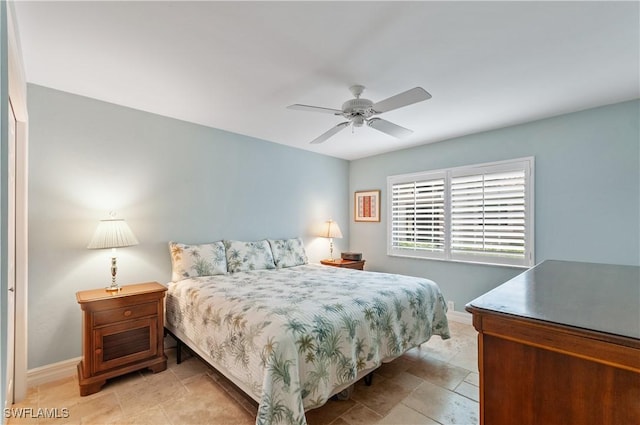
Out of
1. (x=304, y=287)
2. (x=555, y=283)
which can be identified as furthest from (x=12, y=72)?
(x=555, y=283)

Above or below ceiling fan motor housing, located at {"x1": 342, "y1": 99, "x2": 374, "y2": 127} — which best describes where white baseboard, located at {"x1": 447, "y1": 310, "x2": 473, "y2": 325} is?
below

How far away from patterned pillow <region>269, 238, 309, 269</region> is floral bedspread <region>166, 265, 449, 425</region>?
2.29ft

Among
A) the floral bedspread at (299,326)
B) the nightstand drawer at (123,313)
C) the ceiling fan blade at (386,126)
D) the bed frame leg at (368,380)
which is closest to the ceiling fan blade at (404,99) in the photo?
the ceiling fan blade at (386,126)

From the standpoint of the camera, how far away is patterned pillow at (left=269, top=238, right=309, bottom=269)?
377cm

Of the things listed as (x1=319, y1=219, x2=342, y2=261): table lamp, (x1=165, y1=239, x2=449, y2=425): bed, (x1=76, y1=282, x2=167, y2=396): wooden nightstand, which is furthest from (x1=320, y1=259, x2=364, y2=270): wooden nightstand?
(x1=76, y1=282, x2=167, y2=396): wooden nightstand

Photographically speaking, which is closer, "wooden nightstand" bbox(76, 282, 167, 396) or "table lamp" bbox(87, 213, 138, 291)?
"wooden nightstand" bbox(76, 282, 167, 396)

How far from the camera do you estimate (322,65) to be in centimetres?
212

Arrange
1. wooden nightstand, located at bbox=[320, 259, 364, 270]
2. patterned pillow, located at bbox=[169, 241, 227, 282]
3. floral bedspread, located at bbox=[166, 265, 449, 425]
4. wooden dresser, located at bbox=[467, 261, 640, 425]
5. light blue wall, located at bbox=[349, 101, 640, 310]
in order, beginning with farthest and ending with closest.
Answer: wooden nightstand, located at bbox=[320, 259, 364, 270] < patterned pillow, located at bbox=[169, 241, 227, 282] < light blue wall, located at bbox=[349, 101, 640, 310] < floral bedspread, located at bbox=[166, 265, 449, 425] < wooden dresser, located at bbox=[467, 261, 640, 425]

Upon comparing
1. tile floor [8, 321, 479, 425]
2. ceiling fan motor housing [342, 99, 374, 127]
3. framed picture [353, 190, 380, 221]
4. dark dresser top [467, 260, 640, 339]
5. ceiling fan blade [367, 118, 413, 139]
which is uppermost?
ceiling fan motor housing [342, 99, 374, 127]

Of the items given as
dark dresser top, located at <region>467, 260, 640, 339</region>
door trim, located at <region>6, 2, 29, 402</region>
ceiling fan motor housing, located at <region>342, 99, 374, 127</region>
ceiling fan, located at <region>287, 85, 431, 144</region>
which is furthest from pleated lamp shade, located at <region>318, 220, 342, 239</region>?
door trim, located at <region>6, 2, 29, 402</region>

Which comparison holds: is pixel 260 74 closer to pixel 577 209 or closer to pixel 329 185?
pixel 329 185

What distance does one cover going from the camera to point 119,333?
7.79 feet

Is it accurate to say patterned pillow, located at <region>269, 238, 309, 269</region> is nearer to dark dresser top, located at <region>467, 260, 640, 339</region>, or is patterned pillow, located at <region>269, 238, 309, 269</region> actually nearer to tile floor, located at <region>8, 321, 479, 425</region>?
tile floor, located at <region>8, 321, 479, 425</region>

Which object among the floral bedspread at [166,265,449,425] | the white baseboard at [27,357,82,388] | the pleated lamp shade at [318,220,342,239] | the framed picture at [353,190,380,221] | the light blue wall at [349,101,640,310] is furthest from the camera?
the framed picture at [353,190,380,221]
